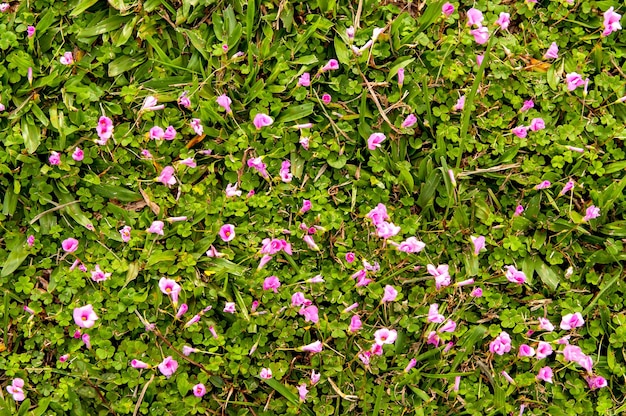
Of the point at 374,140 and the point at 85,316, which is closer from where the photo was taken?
the point at 85,316

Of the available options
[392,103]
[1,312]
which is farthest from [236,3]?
[1,312]

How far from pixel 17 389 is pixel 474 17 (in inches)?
94.7

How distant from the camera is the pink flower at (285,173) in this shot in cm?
260

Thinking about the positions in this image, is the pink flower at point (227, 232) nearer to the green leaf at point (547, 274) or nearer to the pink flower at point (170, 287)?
the pink flower at point (170, 287)

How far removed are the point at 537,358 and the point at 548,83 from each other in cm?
120

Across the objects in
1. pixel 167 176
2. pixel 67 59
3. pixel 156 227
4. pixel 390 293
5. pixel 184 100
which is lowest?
pixel 390 293

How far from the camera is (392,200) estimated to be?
2713 mm

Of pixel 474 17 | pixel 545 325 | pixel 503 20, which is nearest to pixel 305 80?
pixel 474 17

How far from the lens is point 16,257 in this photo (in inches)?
99.5

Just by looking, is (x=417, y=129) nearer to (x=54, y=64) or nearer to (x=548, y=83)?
(x=548, y=83)

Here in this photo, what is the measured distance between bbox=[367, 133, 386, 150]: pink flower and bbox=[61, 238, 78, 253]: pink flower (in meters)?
1.27

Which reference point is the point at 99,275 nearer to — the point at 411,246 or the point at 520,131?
the point at 411,246

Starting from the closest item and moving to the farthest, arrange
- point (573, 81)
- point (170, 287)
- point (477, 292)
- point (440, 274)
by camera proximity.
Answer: point (170, 287), point (440, 274), point (477, 292), point (573, 81)

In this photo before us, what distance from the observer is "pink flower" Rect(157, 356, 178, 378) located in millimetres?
2416
